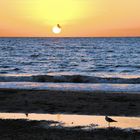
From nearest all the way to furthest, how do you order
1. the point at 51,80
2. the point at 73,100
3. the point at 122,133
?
the point at 122,133
the point at 73,100
the point at 51,80

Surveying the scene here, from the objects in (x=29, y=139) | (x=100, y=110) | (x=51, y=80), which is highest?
(x=51, y=80)

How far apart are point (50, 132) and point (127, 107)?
18.2ft

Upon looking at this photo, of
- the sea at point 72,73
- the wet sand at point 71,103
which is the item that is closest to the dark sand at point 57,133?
the wet sand at point 71,103

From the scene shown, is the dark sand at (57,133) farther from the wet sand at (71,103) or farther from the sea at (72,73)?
the sea at (72,73)

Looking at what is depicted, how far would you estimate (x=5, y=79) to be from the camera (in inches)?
1312

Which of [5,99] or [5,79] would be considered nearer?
[5,99]

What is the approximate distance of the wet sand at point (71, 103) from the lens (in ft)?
51.6

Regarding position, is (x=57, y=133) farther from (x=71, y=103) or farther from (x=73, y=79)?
(x=73, y=79)

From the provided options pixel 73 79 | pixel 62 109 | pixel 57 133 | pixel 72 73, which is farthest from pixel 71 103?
pixel 72 73

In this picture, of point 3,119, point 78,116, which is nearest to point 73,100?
point 78,116

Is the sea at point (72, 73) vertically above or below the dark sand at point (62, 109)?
above

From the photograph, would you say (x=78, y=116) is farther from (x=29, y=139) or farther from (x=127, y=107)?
(x=29, y=139)

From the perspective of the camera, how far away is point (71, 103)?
1767 centimetres

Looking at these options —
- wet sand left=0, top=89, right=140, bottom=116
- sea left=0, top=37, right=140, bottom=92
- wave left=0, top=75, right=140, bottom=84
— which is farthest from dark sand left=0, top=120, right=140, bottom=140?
wave left=0, top=75, right=140, bottom=84
